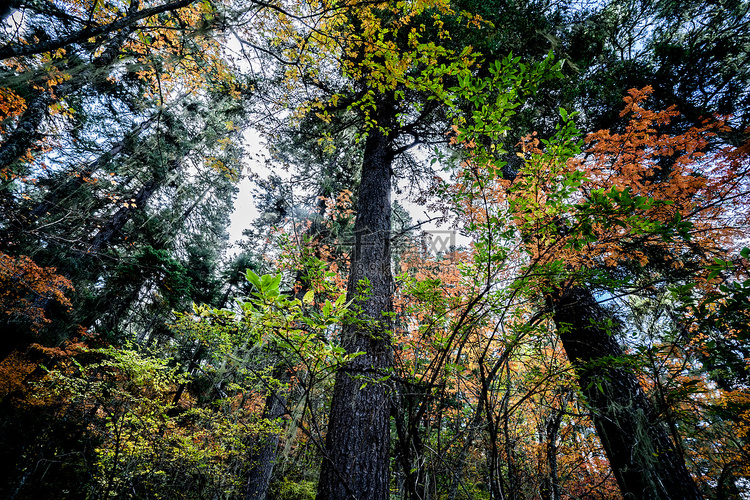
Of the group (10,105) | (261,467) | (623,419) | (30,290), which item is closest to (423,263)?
(623,419)

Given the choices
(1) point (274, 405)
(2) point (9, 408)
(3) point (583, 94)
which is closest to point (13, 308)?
(2) point (9, 408)

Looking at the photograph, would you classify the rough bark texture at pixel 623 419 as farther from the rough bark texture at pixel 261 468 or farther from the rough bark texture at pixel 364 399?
the rough bark texture at pixel 261 468

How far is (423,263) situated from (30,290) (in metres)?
10.9

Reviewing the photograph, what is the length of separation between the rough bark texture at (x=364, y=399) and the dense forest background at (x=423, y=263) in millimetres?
25

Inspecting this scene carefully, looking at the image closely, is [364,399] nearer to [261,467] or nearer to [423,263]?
[423,263]

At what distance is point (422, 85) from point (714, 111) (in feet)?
19.7

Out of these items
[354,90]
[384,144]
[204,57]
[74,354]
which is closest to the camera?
[204,57]

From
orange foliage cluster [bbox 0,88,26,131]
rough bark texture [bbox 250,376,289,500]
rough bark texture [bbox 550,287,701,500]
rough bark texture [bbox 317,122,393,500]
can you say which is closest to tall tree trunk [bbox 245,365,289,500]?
rough bark texture [bbox 250,376,289,500]

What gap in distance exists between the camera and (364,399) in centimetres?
256

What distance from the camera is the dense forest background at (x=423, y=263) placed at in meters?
1.80

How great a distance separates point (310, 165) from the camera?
7.18m

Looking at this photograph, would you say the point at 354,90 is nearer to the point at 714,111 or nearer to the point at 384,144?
the point at 384,144

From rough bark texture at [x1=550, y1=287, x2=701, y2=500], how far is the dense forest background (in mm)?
41

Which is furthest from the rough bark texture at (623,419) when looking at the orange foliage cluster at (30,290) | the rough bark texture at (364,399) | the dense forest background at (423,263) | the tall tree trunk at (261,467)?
the orange foliage cluster at (30,290)
